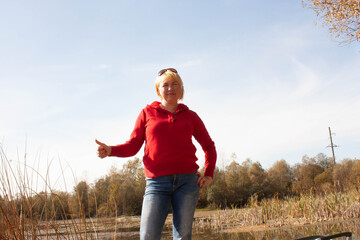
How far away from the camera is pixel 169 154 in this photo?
218 centimetres

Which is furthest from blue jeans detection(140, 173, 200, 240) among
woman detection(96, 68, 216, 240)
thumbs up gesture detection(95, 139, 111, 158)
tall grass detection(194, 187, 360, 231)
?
tall grass detection(194, 187, 360, 231)

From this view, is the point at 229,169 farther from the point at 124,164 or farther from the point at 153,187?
the point at 153,187

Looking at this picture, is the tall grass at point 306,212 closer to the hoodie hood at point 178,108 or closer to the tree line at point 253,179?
the hoodie hood at point 178,108

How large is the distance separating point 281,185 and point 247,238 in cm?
1589

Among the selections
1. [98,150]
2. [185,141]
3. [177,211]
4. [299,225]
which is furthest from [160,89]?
[299,225]

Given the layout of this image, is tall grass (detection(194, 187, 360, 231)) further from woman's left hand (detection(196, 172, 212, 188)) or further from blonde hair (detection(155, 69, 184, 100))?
blonde hair (detection(155, 69, 184, 100))

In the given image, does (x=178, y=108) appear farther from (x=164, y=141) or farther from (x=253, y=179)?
(x=253, y=179)

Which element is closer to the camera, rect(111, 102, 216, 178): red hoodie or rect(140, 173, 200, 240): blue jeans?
rect(140, 173, 200, 240): blue jeans

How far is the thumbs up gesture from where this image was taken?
83.2 inches

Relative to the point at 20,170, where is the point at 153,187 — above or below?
below

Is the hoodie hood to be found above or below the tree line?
above

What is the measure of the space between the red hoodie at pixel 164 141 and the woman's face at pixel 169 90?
0.29ft

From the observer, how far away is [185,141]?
7.42ft

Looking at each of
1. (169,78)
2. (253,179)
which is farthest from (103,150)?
(253,179)
